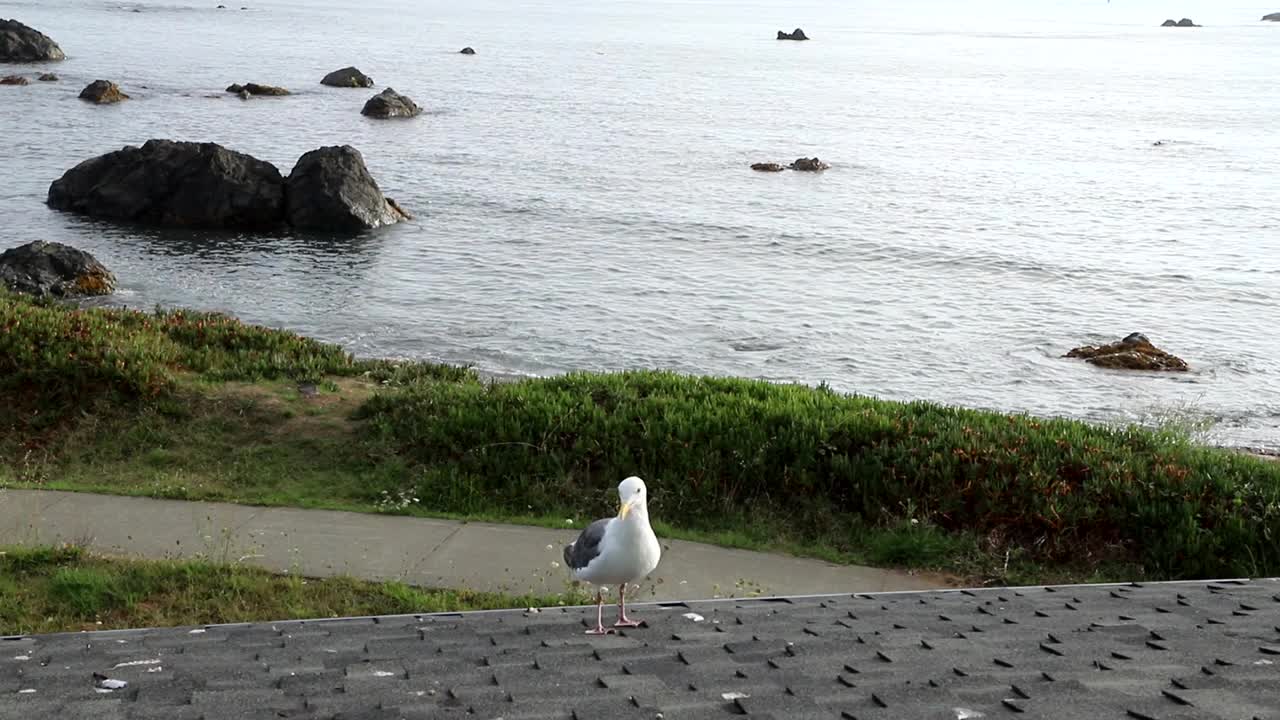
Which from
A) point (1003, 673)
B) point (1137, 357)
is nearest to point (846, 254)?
point (1137, 357)

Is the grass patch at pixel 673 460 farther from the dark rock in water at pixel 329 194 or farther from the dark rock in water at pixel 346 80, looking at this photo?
the dark rock in water at pixel 346 80

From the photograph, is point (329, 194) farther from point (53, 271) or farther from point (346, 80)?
point (346, 80)

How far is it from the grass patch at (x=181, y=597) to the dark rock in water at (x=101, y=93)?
212 ft

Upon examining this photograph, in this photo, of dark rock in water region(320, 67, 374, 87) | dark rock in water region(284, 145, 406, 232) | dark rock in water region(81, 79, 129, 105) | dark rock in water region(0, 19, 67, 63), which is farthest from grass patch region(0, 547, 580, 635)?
dark rock in water region(0, 19, 67, 63)

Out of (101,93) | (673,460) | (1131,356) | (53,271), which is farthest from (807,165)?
(673,460)

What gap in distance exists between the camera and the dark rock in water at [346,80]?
87125 millimetres

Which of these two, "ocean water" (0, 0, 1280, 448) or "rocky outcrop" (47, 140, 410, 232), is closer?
"ocean water" (0, 0, 1280, 448)

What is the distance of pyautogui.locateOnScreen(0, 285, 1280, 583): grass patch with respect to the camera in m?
12.6

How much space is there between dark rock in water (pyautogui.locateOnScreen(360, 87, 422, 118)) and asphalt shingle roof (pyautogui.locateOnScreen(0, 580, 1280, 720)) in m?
65.1

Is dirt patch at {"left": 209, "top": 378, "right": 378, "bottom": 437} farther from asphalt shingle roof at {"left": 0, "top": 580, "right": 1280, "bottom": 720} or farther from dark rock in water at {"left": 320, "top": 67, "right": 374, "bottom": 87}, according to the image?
dark rock in water at {"left": 320, "top": 67, "right": 374, "bottom": 87}

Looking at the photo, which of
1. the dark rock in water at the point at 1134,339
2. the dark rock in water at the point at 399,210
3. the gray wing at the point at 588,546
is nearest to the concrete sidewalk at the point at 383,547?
the gray wing at the point at 588,546

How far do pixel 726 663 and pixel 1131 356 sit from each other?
2397 centimetres

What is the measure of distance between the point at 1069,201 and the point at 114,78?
60.0 meters

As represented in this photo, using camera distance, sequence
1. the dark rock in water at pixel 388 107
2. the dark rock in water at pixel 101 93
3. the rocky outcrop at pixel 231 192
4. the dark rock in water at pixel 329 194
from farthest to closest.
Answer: the dark rock in water at pixel 388 107 < the dark rock in water at pixel 101 93 < the rocky outcrop at pixel 231 192 < the dark rock in water at pixel 329 194
